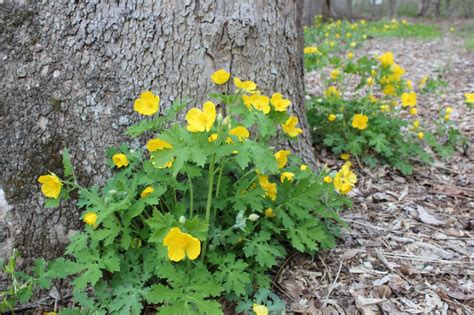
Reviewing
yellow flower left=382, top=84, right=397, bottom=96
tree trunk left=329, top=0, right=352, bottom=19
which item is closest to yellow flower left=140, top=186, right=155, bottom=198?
yellow flower left=382, top=84, right=397, bottom=96

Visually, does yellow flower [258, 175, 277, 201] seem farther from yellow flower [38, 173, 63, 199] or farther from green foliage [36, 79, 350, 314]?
yellow flower [38, 173, 63, 199]

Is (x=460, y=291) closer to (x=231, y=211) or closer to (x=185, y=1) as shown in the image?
(x=231, y=211)

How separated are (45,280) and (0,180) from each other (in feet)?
2.15

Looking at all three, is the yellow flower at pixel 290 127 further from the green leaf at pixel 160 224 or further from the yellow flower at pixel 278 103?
the green leaf at pixel 160 224

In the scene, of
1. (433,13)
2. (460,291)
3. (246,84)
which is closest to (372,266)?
(460,291)

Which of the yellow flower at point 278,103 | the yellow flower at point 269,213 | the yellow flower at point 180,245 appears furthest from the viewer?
the yellow flower at point 269,213

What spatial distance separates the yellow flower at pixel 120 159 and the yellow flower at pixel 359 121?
2.29 metres

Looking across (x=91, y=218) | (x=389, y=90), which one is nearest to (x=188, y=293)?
(x=91, y=218)

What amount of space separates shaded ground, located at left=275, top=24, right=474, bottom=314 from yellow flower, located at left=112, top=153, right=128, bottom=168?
3.59ft

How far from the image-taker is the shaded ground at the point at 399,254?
2.33 metres

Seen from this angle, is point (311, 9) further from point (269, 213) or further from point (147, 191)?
point (147, 191)

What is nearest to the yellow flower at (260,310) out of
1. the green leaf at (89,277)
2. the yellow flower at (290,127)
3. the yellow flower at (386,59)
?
the green leaf at (89,277)

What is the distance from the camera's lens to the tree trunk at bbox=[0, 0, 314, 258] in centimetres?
237

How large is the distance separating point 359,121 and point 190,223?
8.12 feet
